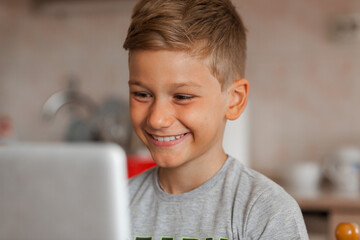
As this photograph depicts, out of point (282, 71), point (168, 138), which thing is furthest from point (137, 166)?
point (168, 138)

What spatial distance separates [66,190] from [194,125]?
0.42 metres

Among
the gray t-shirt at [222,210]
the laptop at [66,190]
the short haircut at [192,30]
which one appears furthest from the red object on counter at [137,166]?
the laptop at [66,190]

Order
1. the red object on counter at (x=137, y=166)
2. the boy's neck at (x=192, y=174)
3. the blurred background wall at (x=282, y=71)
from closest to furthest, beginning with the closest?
the boy's neck at (x=192, y=174)
the red object on counter at (x=137, y=166)
the blurred background wall at (x=282, y=71)

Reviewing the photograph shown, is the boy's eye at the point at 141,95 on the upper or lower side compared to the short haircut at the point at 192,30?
lower

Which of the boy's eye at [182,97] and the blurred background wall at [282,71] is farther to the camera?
the blurred background wall at [282,71]

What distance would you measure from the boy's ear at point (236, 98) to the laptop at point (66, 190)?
1.63 ft

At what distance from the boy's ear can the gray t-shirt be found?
0.08m

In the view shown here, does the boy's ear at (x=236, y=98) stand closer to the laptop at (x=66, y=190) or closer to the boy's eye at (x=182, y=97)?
the boy's eye at (x=182, y=97)

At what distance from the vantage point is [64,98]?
301cm

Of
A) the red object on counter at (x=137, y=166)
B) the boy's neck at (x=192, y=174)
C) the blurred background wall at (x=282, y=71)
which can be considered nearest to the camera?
the boy's neck at (x=192, y=174)

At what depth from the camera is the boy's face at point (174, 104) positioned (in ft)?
2.68

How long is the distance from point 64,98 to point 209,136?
2.26 m

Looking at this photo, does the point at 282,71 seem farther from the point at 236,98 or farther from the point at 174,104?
the point at 174,104

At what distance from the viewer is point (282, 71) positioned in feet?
8.68
